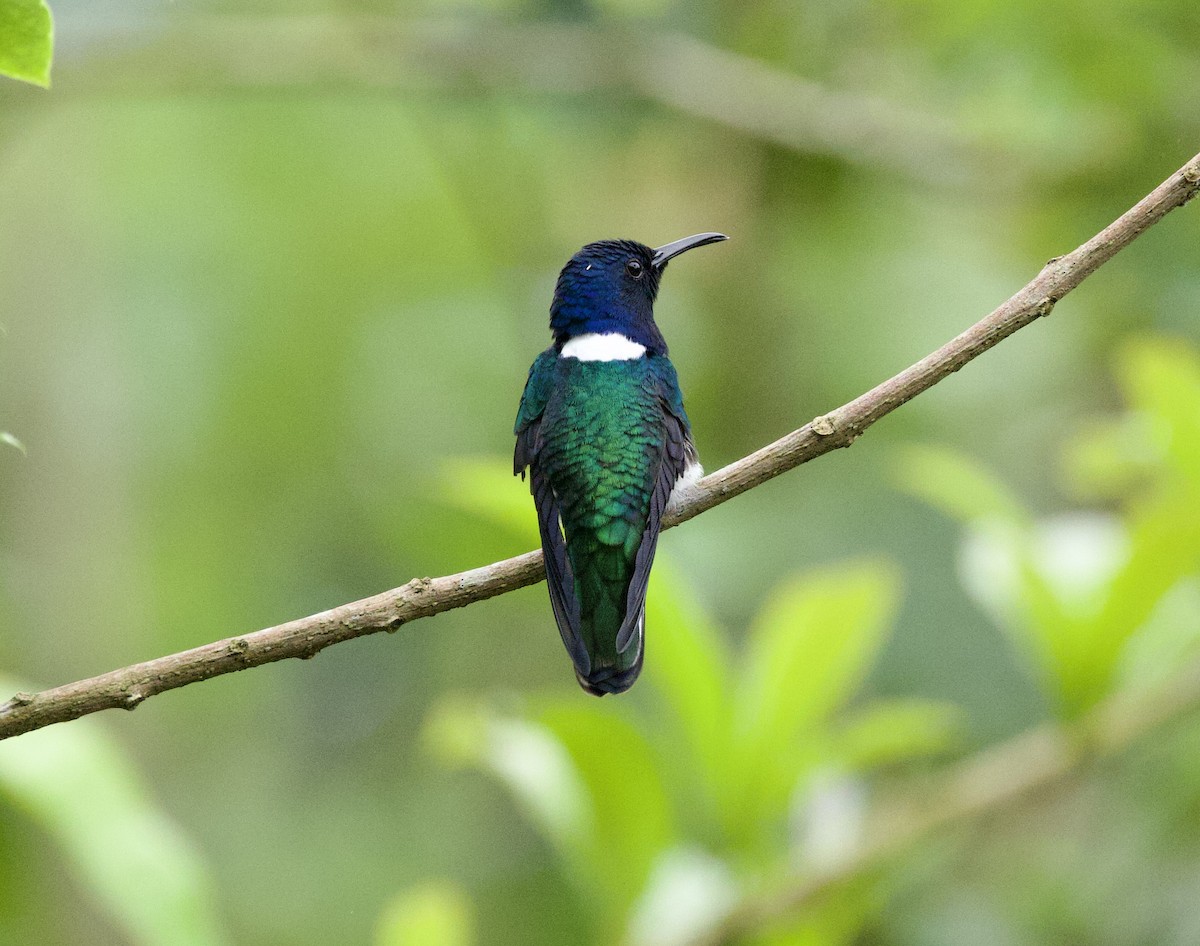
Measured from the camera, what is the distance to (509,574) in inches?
71.9

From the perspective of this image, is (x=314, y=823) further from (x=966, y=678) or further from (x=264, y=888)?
(x=966, y=678)

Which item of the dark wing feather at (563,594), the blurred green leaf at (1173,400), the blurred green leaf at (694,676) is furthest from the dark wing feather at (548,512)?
the blurred green leaf at (1173,400)

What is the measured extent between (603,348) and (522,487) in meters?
0.34

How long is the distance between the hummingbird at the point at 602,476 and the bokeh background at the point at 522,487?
262 millimetres

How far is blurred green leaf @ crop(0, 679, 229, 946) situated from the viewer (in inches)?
103

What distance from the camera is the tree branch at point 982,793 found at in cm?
264

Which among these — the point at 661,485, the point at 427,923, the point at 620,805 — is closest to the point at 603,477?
the point at 661,485

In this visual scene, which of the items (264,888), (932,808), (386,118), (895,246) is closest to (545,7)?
(895,246)

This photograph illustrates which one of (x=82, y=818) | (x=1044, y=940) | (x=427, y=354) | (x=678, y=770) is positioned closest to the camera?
(x=82, y=818)

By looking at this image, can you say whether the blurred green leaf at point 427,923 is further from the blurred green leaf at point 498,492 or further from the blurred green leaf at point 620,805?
the blurred green leaf at point 498,492

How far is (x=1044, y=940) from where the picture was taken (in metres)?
3.53

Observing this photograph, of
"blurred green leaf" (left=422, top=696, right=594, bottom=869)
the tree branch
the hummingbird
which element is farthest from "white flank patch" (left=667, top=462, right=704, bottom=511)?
the tree branch

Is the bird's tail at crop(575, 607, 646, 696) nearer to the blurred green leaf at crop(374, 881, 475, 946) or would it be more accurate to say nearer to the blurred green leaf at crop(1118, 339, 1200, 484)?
the blurred green leaf at crop(374, 881, 475, 946)

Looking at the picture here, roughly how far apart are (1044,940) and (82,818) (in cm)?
239
